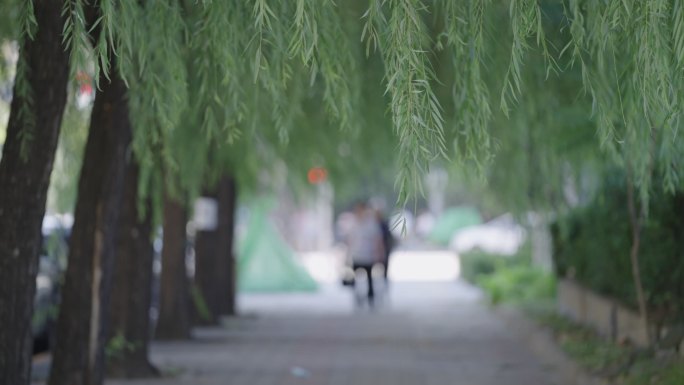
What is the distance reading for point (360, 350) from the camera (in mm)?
16250

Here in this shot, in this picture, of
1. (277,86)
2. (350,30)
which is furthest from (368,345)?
(277,86)

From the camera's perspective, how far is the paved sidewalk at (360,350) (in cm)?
1316

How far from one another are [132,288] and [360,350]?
153 inches

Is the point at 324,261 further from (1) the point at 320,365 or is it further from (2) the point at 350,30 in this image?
(2) the point at 350,30

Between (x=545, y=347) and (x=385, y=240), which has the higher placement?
(x=385, y=240)

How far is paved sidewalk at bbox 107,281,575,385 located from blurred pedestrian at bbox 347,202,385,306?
0.96 m

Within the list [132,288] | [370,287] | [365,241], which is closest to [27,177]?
[132,288]

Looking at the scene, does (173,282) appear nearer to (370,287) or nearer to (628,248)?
(628,248)

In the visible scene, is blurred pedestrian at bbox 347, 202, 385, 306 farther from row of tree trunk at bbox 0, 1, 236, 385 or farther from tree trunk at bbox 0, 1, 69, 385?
tree trunk at bbox 0, 1, 69, 385

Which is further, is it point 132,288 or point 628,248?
point 628,248

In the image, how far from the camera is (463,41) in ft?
24.8

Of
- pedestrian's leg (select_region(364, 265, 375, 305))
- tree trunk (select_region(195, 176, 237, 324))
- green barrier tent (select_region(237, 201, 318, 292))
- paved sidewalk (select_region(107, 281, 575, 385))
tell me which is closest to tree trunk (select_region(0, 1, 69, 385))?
paved sidewalk (select_region(107, 281, 575, 385))

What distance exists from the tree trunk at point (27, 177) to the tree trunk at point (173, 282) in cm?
857

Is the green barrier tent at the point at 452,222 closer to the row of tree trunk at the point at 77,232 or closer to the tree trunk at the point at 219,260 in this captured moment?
the tree trunk at the point at 219,260
